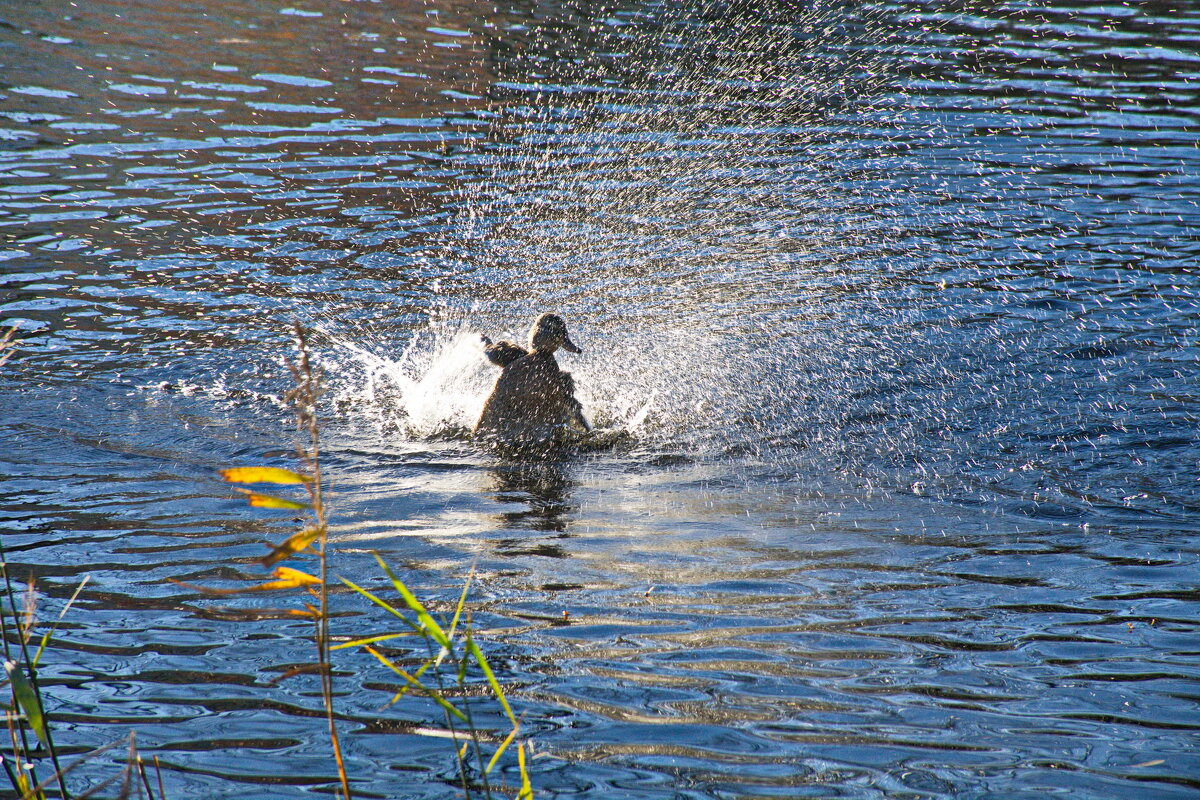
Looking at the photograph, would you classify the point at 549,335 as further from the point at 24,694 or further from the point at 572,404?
the point at 24,694

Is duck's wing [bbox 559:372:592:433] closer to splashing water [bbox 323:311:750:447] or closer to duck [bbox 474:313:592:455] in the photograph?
duck [bbox 474:313:592:455]

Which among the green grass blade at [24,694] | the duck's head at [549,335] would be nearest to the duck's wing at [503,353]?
the duck's head at [549,335]

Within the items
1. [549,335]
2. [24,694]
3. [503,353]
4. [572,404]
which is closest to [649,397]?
[572,404]

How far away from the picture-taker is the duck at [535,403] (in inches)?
349

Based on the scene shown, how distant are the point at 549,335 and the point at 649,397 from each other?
113 cm

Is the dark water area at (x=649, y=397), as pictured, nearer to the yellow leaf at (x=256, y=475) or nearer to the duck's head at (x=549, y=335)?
the duck's head at (x=549, y=335)

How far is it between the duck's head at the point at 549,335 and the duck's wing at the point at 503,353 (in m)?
0.20

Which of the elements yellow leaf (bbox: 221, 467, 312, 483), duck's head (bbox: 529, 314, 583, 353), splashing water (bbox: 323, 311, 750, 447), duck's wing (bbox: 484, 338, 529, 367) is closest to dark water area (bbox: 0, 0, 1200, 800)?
splashing water (bbox: 323, 311, 750, 447)

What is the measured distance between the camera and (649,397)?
9.63m

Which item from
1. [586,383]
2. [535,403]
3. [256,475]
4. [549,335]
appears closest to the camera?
[256,475]

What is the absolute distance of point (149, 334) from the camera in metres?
10.8

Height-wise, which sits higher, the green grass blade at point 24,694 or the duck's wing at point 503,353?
the duck's wing at point 503,353

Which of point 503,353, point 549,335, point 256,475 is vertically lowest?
point 503,353

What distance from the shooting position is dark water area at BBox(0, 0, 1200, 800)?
15.8ft
